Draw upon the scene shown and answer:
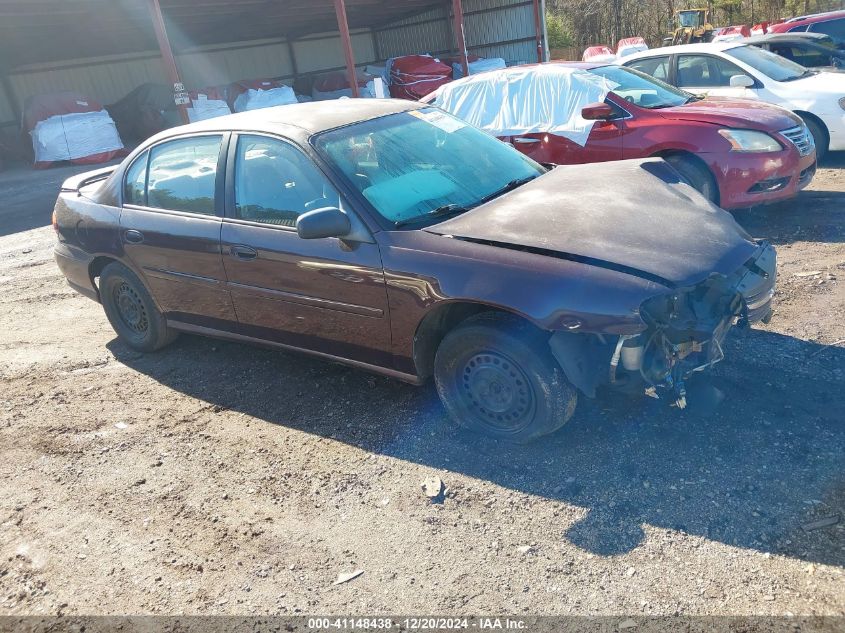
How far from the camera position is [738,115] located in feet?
21.1

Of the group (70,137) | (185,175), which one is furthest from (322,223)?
(70,137)

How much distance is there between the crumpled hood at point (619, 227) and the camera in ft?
10.2

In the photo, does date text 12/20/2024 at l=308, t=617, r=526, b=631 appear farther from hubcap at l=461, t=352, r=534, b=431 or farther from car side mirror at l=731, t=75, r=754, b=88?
car side mirror at l=731, t=75, r=754, b=88

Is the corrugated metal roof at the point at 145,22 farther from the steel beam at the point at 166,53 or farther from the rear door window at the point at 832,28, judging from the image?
the rear door window at the point at 832,28

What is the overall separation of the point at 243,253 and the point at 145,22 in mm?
17790

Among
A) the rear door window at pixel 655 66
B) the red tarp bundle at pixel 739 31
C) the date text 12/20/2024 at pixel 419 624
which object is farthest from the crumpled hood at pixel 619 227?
the red tarp bundle at pixel 739 31

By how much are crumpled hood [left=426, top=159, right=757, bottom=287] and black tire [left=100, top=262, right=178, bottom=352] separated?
A: 254 centimetres

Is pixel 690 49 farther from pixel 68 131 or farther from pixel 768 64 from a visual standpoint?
pixel 68 131

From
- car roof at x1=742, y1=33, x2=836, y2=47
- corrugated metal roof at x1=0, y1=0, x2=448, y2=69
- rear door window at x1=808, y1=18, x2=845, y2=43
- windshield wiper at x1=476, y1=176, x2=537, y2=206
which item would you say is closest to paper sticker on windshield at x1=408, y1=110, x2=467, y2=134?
windshield wiper at x1=476, y1=176, x2=537, y2=206

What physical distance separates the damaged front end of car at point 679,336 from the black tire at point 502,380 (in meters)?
0.31

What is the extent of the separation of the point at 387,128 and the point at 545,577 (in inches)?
108

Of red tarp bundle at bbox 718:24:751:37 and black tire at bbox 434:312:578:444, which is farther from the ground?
red tarp bundle at bbox 718:24:751:37

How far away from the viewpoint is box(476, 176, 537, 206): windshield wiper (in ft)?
12.8

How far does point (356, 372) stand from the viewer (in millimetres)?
4496
